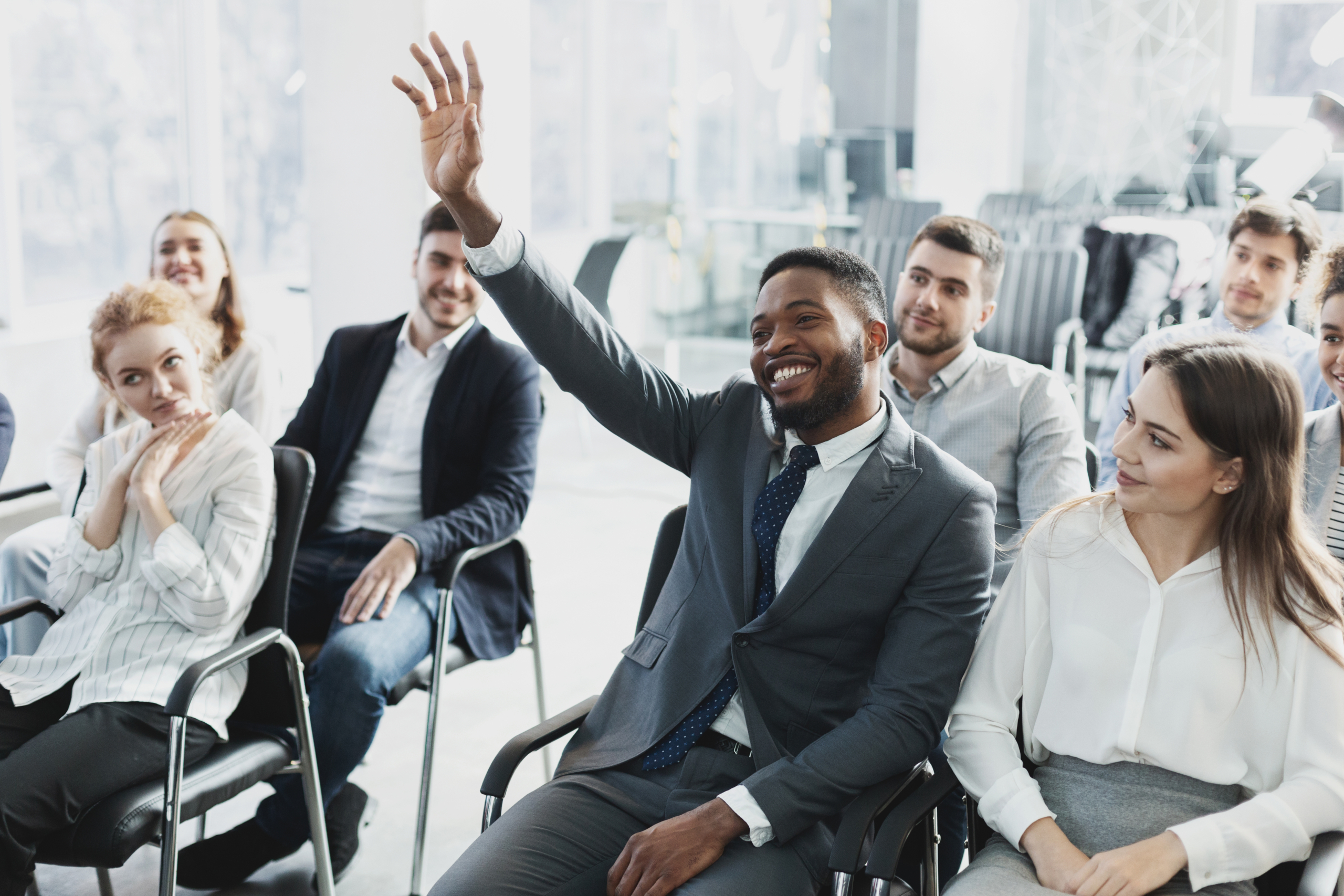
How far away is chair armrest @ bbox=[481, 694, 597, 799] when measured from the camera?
1.66 meters

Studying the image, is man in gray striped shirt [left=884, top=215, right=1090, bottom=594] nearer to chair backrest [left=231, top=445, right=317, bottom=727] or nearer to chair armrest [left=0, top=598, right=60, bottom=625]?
chair backrest [left=231, top=445, right=317, bottom=727]

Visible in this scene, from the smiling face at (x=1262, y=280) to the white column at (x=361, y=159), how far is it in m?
2.64

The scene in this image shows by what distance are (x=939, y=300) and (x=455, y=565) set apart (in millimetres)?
1172

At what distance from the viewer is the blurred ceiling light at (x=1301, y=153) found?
5199mm

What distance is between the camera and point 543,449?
6332 millimetres

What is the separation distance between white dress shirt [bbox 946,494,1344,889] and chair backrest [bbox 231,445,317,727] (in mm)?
1194

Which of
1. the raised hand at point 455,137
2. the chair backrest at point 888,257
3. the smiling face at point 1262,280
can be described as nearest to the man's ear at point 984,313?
the smiling face at point 1262,280

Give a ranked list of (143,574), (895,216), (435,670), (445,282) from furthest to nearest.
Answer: (895,216) < (445,282) < (435,670) < (143,574)

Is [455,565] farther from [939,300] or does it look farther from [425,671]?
[939,300]

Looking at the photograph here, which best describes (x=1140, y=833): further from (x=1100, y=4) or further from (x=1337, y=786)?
(x=1100, y=4)

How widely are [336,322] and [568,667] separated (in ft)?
5.45

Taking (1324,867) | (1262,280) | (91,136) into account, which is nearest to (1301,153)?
(1262,280)

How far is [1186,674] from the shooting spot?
5.01 ft

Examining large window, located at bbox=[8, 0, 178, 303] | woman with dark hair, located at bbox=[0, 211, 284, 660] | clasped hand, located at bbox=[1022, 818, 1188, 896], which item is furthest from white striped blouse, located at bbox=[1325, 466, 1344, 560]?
large window, located at bbox=[8, 0, 178, 303]
